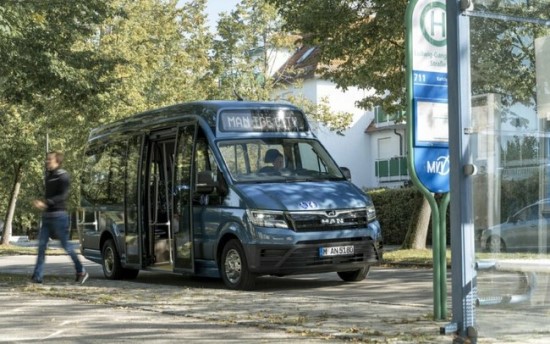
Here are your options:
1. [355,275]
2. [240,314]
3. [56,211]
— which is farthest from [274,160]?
[240,314]

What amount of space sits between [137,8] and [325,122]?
411 inches

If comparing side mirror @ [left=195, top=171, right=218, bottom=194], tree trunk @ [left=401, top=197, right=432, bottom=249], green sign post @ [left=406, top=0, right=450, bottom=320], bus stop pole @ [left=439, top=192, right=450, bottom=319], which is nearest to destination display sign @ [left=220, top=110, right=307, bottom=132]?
side mirror @ [left=195, top=171, right=218, bottom=194]

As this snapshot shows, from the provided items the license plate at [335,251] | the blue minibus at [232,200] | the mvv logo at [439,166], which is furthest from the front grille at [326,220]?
the mvv logo at [439,166]

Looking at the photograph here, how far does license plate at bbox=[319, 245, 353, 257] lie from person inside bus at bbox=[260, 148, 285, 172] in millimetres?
1607

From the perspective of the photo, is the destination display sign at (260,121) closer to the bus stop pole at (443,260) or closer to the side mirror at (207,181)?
the side mirror at (207,181)

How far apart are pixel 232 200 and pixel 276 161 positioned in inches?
41.2

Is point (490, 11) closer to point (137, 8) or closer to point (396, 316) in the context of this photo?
point (396, 316)

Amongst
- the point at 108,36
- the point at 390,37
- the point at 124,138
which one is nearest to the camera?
the point at 124,138

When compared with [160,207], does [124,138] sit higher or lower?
higher

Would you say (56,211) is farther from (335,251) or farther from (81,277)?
(335,251)

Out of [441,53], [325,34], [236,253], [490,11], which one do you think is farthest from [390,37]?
[490,11]

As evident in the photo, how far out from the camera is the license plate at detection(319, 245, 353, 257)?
12.1 meters

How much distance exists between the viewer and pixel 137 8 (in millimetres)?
38125

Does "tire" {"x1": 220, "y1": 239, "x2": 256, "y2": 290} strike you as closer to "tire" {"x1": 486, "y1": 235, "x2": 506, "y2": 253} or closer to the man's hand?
the man's hand
